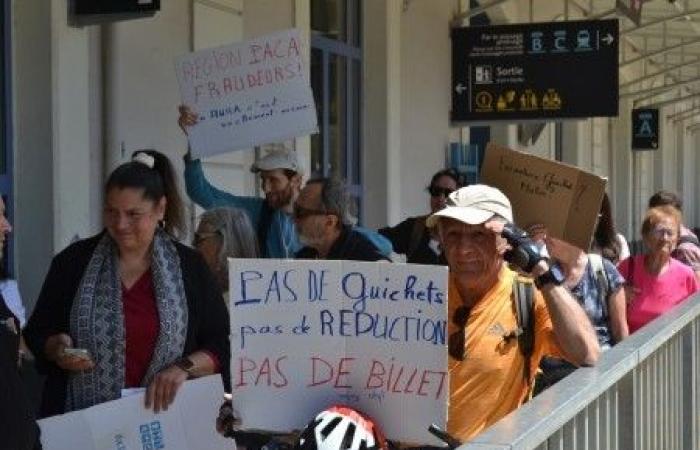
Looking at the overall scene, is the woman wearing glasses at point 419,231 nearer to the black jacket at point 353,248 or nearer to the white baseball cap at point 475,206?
the black jacket at point 353,248

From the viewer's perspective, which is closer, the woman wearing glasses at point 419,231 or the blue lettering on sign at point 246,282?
the blue lettering on sign at point 246,282

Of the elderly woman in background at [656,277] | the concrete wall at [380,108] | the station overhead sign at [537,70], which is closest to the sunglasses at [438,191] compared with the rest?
the elderly woman in background at [656,277]

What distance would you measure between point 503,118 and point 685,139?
80.8 feet

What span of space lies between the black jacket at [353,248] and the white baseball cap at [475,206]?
124 centimetres

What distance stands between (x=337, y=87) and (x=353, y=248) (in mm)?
6436

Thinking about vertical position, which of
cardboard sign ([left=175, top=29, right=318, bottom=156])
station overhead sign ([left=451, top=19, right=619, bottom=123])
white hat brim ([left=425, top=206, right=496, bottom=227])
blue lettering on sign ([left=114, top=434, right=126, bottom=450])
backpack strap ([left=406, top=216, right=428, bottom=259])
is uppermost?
station overhead sign ([left=451, top=19, right=619, bottom=123])

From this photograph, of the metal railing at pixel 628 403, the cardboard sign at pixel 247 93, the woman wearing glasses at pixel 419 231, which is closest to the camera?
the metal railing at pixel 628 403

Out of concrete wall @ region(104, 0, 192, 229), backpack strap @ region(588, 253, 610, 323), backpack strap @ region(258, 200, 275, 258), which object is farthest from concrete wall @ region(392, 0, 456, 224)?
backpack strap @ region(588, 253, 610, 323)

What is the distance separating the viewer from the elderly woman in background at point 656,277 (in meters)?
7.10


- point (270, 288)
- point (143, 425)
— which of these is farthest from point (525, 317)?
point (143, 425)

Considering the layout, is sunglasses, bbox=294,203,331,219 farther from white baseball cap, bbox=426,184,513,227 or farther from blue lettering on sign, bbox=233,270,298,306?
blue lettering on sign, bbox=233,270,298,306

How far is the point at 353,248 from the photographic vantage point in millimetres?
5039

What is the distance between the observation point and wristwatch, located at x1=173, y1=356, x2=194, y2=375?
416 centimetres

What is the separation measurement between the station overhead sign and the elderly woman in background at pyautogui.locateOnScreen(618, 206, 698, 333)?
4.92 meters
